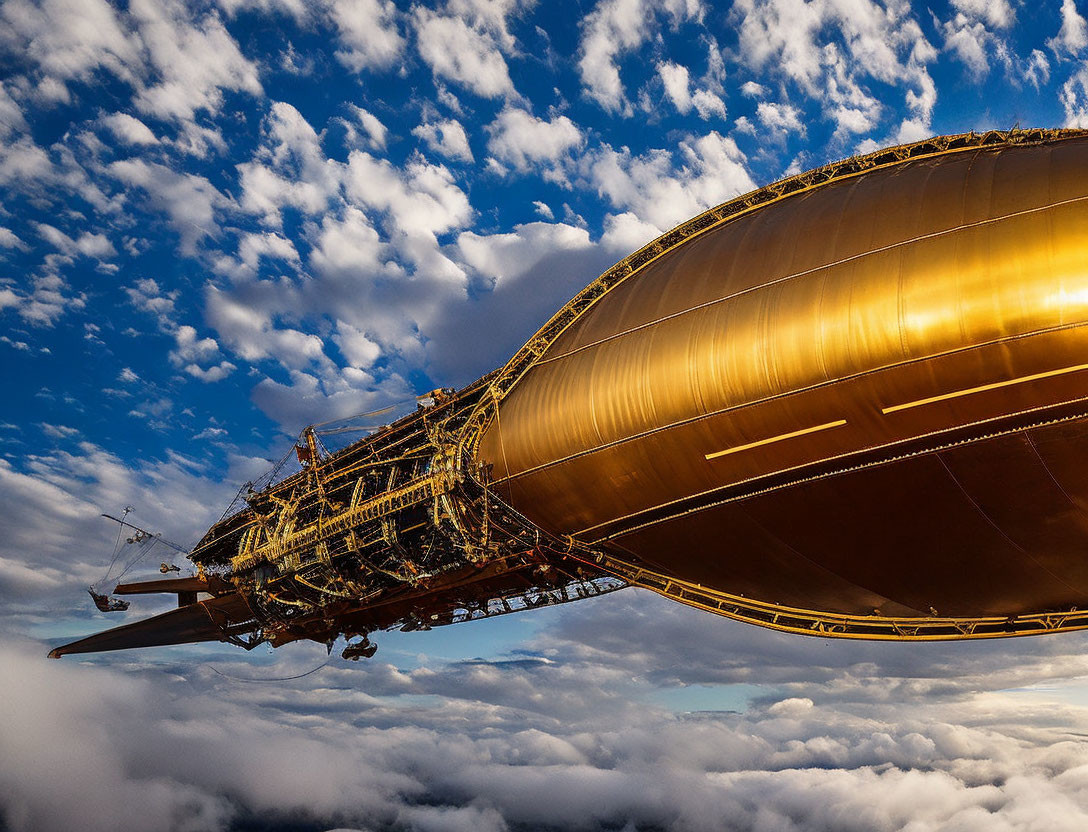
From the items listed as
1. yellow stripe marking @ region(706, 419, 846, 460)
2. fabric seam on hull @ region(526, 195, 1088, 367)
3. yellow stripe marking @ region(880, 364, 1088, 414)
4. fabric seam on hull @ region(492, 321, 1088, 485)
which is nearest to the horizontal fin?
fabric seam on hull @ region(492, 321, 1088, 485)

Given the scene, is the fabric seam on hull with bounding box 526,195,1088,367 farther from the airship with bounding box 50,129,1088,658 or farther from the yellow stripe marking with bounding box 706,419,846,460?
the yellow stripe marking with bounding box 706,419,846,460

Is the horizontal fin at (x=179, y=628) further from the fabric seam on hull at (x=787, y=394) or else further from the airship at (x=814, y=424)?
the fabric seam on hull at (x=787, y=394)

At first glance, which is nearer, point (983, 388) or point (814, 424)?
point (983, 388)

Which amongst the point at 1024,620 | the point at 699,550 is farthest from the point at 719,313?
the point at 1024,620

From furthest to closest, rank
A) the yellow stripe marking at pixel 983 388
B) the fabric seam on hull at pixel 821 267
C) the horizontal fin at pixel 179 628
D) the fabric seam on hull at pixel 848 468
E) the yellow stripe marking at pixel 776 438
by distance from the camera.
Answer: the horizontal fin at pixel 179 628 → the yellow stripe marking at pixel 776 438 → the fabric seam on hull at pixel 821 267 → the fabric seam on hull at pixel 848 468 → the yellow stripe marking at pixel 983 388

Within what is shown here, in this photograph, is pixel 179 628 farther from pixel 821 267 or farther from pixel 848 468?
pixel 821 267

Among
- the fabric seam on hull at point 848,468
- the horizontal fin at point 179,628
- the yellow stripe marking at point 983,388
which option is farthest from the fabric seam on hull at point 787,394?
the horizontal fin at point 179,628

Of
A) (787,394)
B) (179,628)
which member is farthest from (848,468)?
(179,628)
